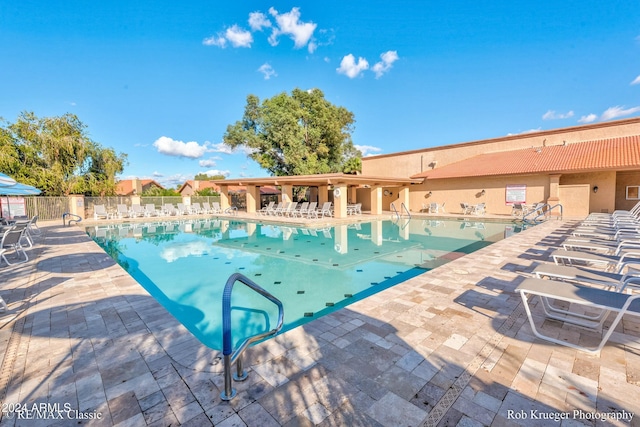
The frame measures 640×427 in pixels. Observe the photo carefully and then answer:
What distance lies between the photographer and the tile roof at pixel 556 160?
12984mm

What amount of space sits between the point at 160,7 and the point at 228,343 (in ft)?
53.9

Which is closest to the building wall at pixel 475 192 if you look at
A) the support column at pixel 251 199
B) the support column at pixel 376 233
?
→ the support column at pixel 376 233

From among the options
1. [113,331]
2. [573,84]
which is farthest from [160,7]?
[573,84]

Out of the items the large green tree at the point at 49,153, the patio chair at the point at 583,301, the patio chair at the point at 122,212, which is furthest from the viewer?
the patio chair at the point at 122,212

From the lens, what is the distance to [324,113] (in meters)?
24.9

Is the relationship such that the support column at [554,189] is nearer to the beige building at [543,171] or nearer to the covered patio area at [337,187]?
the beige building at [543,171]

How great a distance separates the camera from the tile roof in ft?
42.6

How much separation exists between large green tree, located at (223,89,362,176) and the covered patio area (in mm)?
3373

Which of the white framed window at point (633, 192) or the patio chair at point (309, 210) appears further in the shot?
the patio chair at point (309, 210)

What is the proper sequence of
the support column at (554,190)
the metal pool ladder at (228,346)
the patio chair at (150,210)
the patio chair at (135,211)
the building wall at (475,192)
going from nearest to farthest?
the metal pool ladder at (228,346)
the support column at (554,190)
the building wall at (475,192)
the patio chair at (135,211)
the patio chair at (150,210)

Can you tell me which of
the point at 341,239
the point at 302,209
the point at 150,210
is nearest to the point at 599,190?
the point at 341,239

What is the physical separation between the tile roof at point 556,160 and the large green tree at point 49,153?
80.0 ft

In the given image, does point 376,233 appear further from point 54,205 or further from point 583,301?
point 54,205

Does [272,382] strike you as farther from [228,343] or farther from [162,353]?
[162,353]
